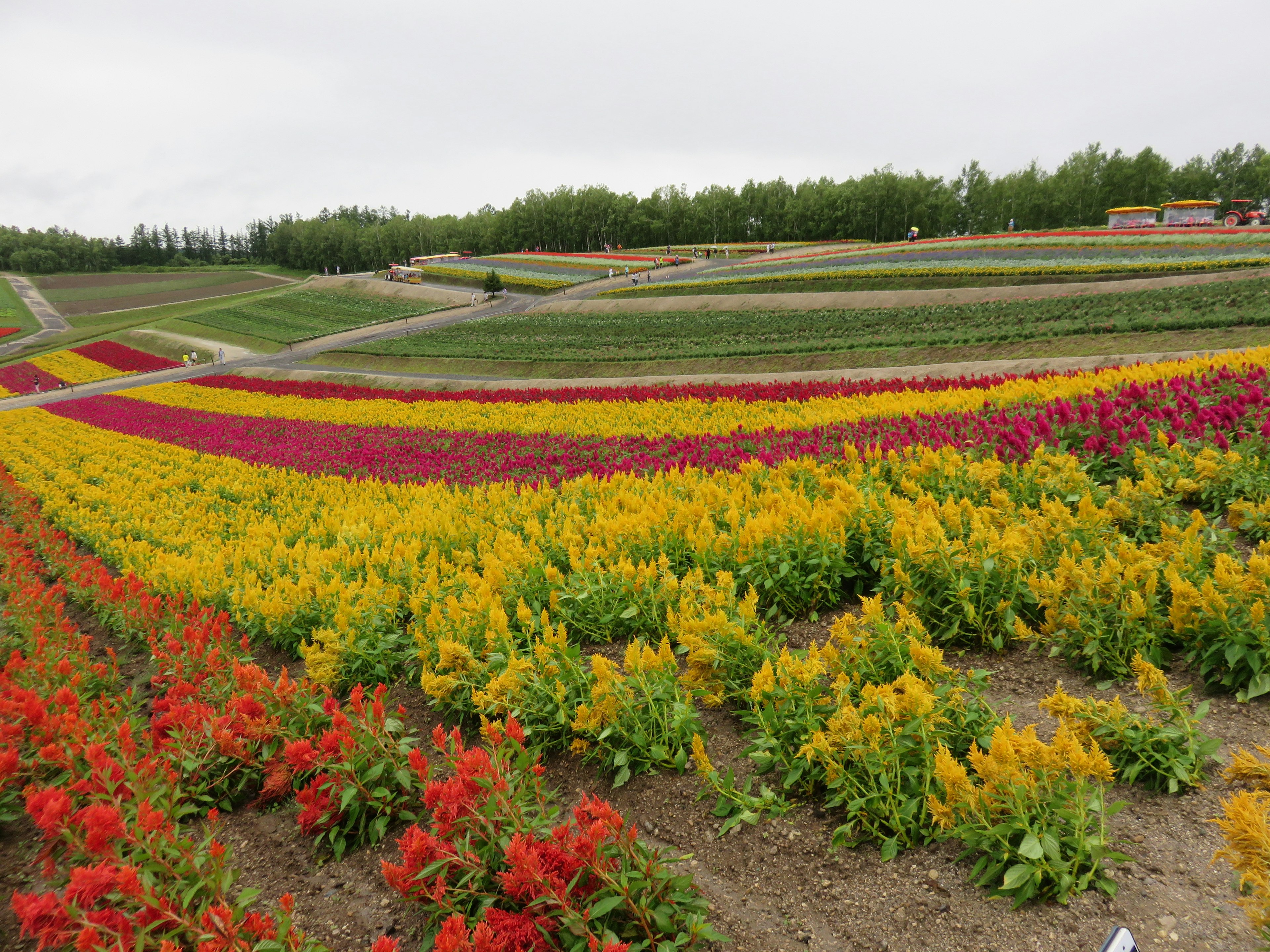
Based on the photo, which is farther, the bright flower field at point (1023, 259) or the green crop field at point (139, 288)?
the green crop field at point (139, 288)

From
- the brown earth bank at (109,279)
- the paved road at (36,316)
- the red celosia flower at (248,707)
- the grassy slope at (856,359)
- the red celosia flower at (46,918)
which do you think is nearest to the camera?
the red celosia flower at (46,918)

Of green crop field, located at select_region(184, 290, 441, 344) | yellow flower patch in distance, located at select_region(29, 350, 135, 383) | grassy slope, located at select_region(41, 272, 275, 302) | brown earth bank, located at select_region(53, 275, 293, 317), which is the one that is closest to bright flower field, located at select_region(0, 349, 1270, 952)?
yellow flower patch in distance, located at select_region(29, 350, 135, 383)

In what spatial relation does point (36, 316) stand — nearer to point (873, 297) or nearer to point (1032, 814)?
point (873, 297)

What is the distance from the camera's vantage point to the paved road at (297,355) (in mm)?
35094

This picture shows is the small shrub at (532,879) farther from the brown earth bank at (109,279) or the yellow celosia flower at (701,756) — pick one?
the brown earth bank at (109,279)

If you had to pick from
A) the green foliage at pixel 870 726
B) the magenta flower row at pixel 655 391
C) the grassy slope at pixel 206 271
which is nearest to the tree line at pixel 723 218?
the grassy slope at pixel 206 271

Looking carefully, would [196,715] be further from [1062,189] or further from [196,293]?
[196,293]

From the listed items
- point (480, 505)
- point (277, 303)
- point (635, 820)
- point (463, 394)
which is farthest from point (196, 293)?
point (635, 820)

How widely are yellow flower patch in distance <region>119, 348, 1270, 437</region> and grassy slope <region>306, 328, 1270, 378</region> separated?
27.1ft

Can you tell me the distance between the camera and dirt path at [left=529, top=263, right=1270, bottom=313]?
25438mm

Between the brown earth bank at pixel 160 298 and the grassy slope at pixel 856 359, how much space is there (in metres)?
55.2

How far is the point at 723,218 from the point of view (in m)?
89.2

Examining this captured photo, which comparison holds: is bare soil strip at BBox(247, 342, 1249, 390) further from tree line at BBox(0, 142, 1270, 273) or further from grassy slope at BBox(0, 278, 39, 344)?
tree line at BBox(0, 142, 1270, 273)

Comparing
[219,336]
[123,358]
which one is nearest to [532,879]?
[123,358]
